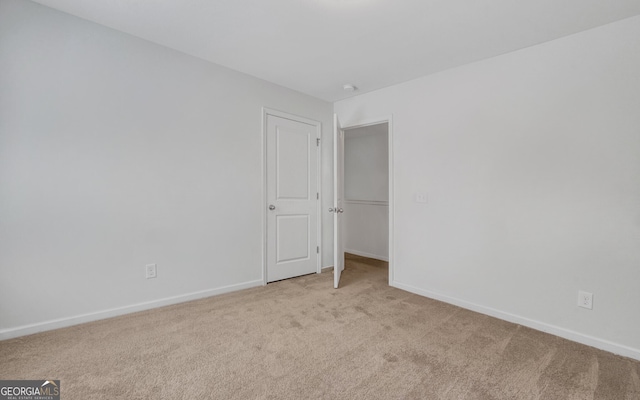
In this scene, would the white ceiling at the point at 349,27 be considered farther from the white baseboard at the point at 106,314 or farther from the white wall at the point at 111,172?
the white baseboard at the point at 106,314

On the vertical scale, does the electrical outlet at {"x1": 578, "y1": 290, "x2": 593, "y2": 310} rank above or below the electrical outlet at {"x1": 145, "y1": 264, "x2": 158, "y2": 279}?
below

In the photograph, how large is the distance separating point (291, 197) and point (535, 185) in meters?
2.55

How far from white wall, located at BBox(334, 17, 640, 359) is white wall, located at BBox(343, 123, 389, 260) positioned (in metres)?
1.77

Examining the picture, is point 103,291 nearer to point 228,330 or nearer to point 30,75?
point 228,330

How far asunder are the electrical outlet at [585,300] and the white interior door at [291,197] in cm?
273

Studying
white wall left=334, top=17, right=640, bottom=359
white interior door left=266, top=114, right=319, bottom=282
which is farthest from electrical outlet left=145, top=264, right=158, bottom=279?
white wall left=334, top=17, right=640, bottom=359

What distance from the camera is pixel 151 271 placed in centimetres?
260

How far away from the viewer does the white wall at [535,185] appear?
2.05 metres

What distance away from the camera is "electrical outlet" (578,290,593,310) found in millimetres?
2148

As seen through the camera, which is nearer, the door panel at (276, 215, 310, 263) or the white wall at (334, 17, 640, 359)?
the white wall at (334, 17, 640, 359)

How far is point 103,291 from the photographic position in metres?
2.36

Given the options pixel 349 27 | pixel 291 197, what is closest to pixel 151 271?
pixel 291 197

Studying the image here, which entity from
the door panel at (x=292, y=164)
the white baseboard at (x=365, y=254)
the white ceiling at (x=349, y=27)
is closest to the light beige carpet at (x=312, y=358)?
the door panel at (x=292, y=164)

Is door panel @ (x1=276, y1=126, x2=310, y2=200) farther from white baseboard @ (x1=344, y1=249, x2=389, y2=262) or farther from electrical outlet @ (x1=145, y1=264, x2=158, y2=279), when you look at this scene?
white baseboard @ (x1=344, y1=249, x2=389, y2=262)
